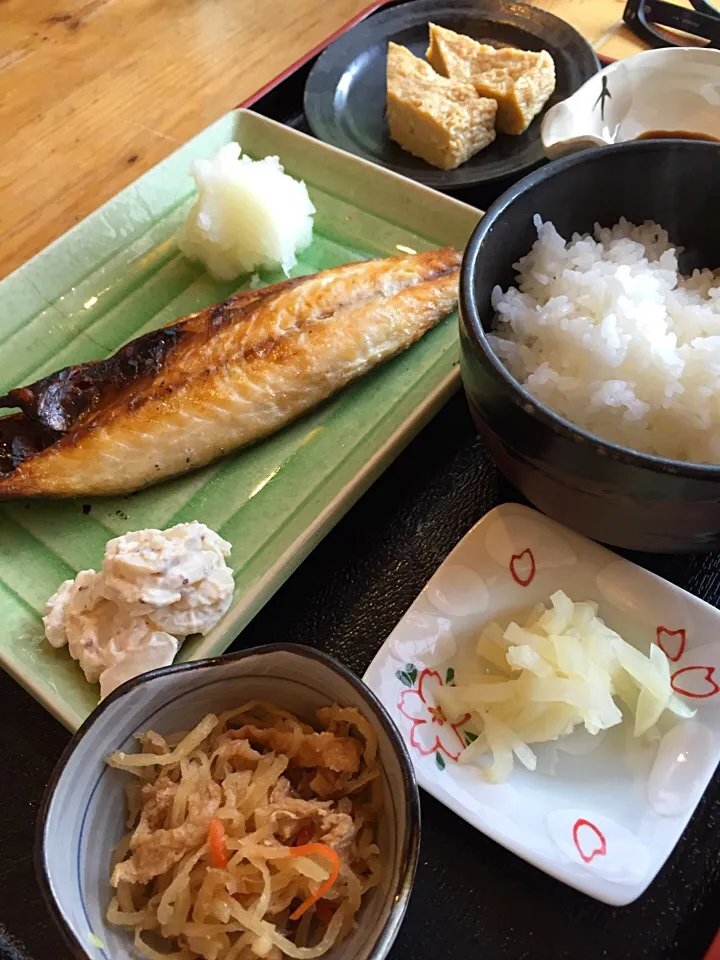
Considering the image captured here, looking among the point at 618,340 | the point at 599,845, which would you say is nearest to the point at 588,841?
the point at 599,845

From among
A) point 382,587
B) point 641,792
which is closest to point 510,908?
point 641,792

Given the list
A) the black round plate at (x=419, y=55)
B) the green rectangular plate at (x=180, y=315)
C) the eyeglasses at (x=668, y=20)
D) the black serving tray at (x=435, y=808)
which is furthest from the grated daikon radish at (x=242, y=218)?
the eyeglasses at (x=668, y=20)

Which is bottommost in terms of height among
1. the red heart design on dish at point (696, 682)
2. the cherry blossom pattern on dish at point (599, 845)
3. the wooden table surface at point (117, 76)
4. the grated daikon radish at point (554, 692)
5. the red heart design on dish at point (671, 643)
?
the cherry blossom pattern on dish at point (599, 845)

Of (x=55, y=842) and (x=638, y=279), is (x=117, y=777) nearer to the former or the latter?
(x=55, y=842)

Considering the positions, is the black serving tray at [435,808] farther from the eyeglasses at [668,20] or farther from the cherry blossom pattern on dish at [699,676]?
the eyeglasses at [668,20]

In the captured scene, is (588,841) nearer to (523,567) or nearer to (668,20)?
(523,567)

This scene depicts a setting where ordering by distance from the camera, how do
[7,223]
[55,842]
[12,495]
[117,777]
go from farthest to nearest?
[7,223], [12,495], [117,777], [55,842]
